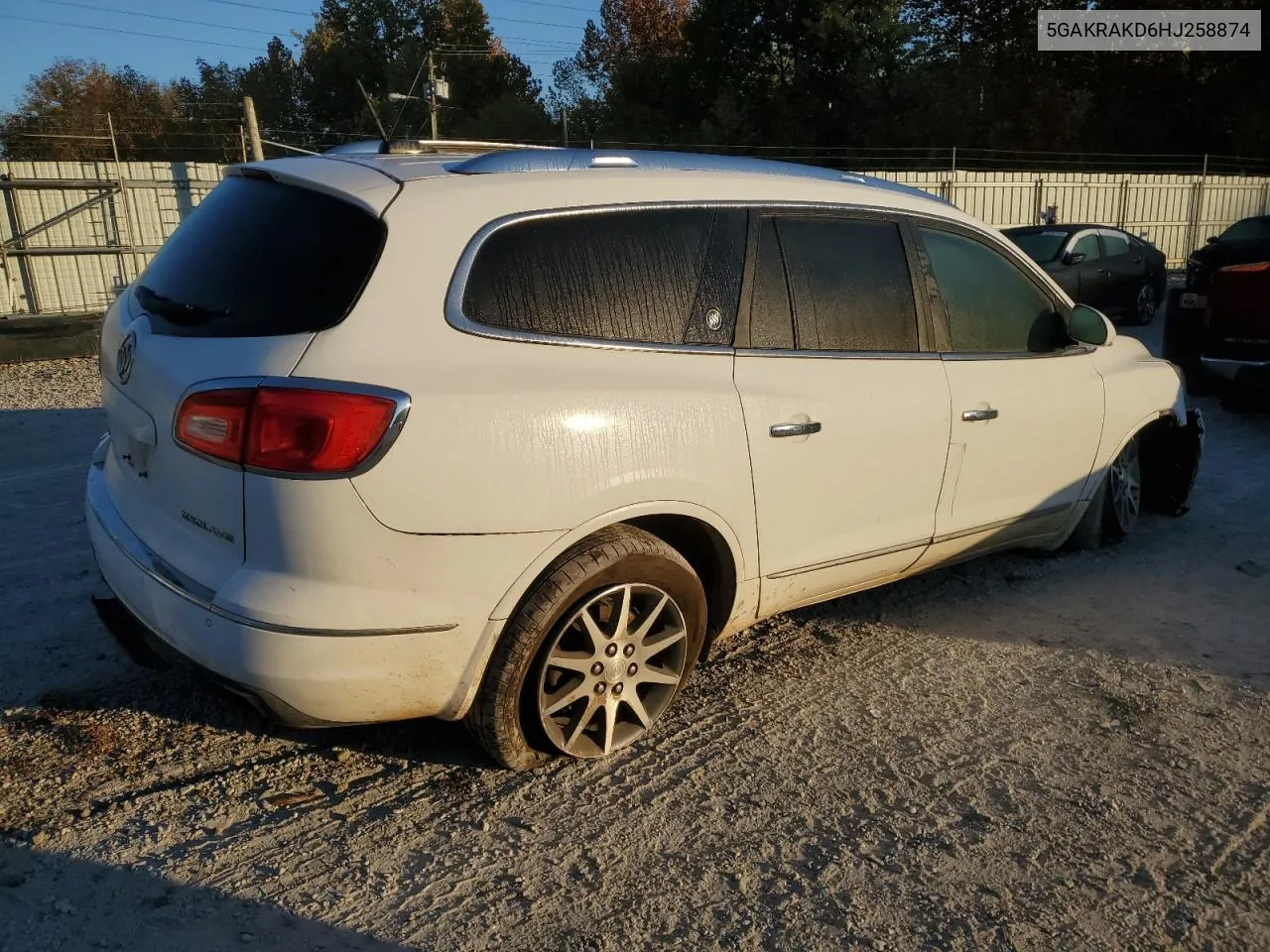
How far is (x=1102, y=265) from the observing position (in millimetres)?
14250

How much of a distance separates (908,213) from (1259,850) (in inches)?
93.1

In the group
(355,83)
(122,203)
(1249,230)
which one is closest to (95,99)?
(355,83)

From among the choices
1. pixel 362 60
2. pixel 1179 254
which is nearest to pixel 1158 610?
pixel 1179 254

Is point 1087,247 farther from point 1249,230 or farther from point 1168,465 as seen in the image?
point 1168,465

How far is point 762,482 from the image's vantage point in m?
3.22

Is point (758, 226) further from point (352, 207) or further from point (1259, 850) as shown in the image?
point (1259, 850)

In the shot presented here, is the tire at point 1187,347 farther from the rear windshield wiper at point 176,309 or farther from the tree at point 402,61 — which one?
the tree at point 402,61

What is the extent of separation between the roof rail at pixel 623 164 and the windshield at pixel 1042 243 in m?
10.6

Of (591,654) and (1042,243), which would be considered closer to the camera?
(591,654)

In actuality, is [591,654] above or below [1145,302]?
above

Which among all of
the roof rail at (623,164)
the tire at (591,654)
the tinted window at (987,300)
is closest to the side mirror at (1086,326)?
the tinted window at (987,300)

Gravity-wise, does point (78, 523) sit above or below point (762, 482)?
below

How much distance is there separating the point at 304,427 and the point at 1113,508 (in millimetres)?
4034

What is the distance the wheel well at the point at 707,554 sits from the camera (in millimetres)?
3139
